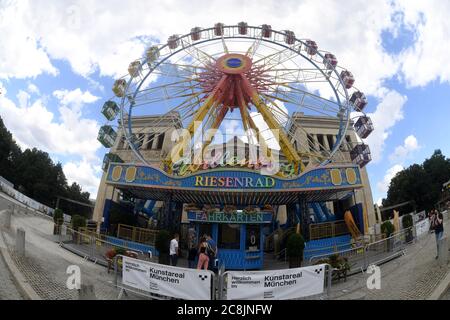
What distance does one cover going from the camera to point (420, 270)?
1078cm

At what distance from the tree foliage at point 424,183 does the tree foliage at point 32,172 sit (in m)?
57.4

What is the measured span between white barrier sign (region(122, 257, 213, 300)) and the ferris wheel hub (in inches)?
802

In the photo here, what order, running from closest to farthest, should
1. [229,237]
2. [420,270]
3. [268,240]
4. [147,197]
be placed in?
[420,270] < [229,237] < [268,240] < [147,197]

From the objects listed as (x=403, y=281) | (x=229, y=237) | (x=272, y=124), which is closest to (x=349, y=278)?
(x=403, y=281)

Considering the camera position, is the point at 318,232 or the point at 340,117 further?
the point at 340,117

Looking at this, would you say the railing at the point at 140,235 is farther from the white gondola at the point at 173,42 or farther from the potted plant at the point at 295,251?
the white gondola at the point at 173,42

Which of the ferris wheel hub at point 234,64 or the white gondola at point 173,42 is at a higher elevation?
the white gondola at point 173,42

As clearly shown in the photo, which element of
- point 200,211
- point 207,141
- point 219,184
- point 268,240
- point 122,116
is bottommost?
point 268,240

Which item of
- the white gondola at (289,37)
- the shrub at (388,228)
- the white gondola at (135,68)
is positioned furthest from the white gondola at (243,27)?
the shrub at (388,228)

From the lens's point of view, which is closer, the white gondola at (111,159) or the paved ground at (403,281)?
the paved ground at (403,281)

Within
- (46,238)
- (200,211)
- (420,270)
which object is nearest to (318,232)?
(200,211)

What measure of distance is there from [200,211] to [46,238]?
392 inches

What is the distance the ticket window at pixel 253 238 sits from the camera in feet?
54.4
